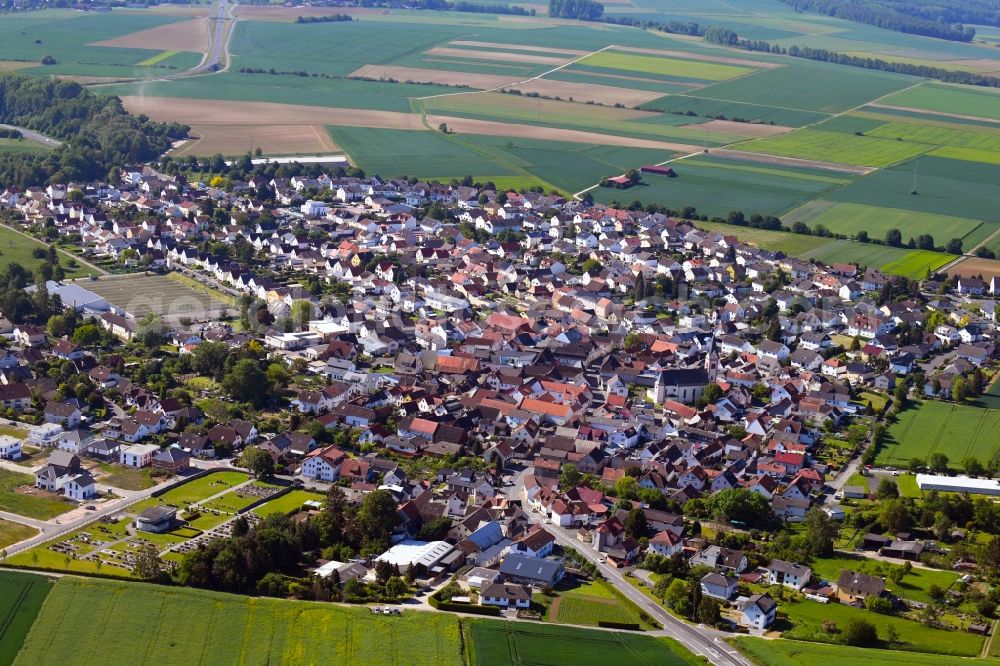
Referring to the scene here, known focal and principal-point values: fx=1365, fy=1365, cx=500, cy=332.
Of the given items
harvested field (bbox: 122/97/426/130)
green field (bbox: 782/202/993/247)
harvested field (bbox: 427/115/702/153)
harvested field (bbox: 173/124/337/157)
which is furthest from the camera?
harvested field (bbox: 122/97/426/130)

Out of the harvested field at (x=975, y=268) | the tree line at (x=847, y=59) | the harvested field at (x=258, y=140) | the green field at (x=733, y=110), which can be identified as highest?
the tree line at (x=847, y=59)

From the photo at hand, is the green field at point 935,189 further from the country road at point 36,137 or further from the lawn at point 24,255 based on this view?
the country road at point 36,137

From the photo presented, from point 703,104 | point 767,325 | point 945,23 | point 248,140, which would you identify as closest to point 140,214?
point 248,140

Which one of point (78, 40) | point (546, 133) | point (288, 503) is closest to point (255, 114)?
point (546, 133)

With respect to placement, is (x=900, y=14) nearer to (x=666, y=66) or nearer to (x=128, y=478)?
(x=666, y=66)

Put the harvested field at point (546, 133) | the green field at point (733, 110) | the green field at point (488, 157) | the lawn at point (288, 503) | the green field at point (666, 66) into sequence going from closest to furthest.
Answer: the lawn at point (288, 503) → the green field at point (488, 157) → the harvested field at point (546, 133) → the green field at point (733, 110) → the green field at point (666, 66)

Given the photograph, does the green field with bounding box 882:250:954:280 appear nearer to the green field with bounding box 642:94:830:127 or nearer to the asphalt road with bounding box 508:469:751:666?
the asphalt road with bounding box 508:469:751:666

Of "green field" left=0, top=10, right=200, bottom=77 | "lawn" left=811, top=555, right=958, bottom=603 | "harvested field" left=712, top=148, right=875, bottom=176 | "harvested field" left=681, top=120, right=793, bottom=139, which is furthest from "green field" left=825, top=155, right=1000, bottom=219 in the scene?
"green field" left=0, top=10, right=200, bottom=77

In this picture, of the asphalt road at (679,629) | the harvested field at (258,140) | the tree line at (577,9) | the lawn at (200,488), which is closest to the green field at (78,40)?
the harvested field at (258,140)
